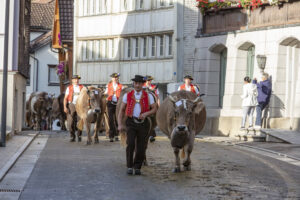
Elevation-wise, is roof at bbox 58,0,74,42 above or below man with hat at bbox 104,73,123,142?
above

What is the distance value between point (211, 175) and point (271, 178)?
3.30ft

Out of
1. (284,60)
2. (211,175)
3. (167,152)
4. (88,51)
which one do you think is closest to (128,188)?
(211,175)

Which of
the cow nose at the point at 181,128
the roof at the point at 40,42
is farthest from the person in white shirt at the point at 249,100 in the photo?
the roof at the point at 40,42

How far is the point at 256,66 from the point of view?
3162 centimetres

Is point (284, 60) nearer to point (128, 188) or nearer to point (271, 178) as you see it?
point (271, 178)

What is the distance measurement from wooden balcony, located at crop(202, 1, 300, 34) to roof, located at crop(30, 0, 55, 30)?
42.3m

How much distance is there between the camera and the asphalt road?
11.5m

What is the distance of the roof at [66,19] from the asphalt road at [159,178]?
3826 cm

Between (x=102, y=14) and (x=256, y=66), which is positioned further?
(x=102, y=14)

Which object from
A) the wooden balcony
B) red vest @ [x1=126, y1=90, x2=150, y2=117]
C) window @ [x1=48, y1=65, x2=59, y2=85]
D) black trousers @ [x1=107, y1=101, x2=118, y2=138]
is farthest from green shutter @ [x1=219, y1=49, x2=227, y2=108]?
window @ [x1=48, y1=65, x2=59, y2=85]

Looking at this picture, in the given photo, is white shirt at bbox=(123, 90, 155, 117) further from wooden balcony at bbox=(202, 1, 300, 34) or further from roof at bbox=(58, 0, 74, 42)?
roof at bbox=(58, 0, 74, 42)

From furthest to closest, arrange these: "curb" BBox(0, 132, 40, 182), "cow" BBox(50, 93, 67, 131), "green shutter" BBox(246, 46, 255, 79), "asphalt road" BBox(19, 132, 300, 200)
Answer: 1. "cow" BBox(50, 93, 67, 131)
2. "green shutter" BBox(246, 46, 255, 79)
3. "curb" BBox(0, 132, 40, 182)
4. "asphalt road" BBox(19, 132, 300, 200)

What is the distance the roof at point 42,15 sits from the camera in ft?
248

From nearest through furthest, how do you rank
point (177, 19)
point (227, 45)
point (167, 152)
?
point (167, 152), point (227, 45), point (177, 19)
